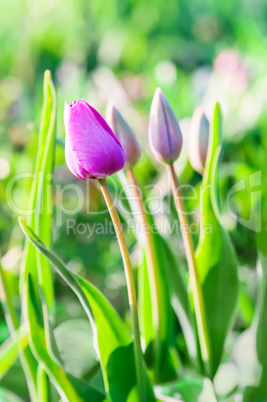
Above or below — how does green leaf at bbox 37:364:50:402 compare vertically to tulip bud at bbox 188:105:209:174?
below

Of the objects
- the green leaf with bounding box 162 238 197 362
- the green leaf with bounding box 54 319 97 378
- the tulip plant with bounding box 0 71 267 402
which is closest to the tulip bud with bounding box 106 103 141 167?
the tulip plant with bounding box 0 71 267 402

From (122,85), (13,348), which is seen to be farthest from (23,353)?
(122,85)

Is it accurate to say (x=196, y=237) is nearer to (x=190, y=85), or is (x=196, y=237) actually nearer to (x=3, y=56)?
(x=190, y=85)

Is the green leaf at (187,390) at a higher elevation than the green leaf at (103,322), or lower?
lower

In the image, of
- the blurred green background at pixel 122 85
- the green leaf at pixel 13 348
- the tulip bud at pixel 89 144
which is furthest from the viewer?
the blurred green background at pixel 122 85

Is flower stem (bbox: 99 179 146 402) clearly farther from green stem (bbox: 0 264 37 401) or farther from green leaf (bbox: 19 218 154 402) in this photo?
green stem (bbox: 0 264 37 401)

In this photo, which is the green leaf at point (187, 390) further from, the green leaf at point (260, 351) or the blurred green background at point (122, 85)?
the blurred green background at point (122, 85)

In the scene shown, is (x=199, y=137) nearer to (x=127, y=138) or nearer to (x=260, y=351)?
(x=127, y=138)

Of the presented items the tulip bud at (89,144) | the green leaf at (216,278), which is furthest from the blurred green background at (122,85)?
the tulip bud at (89,144)
